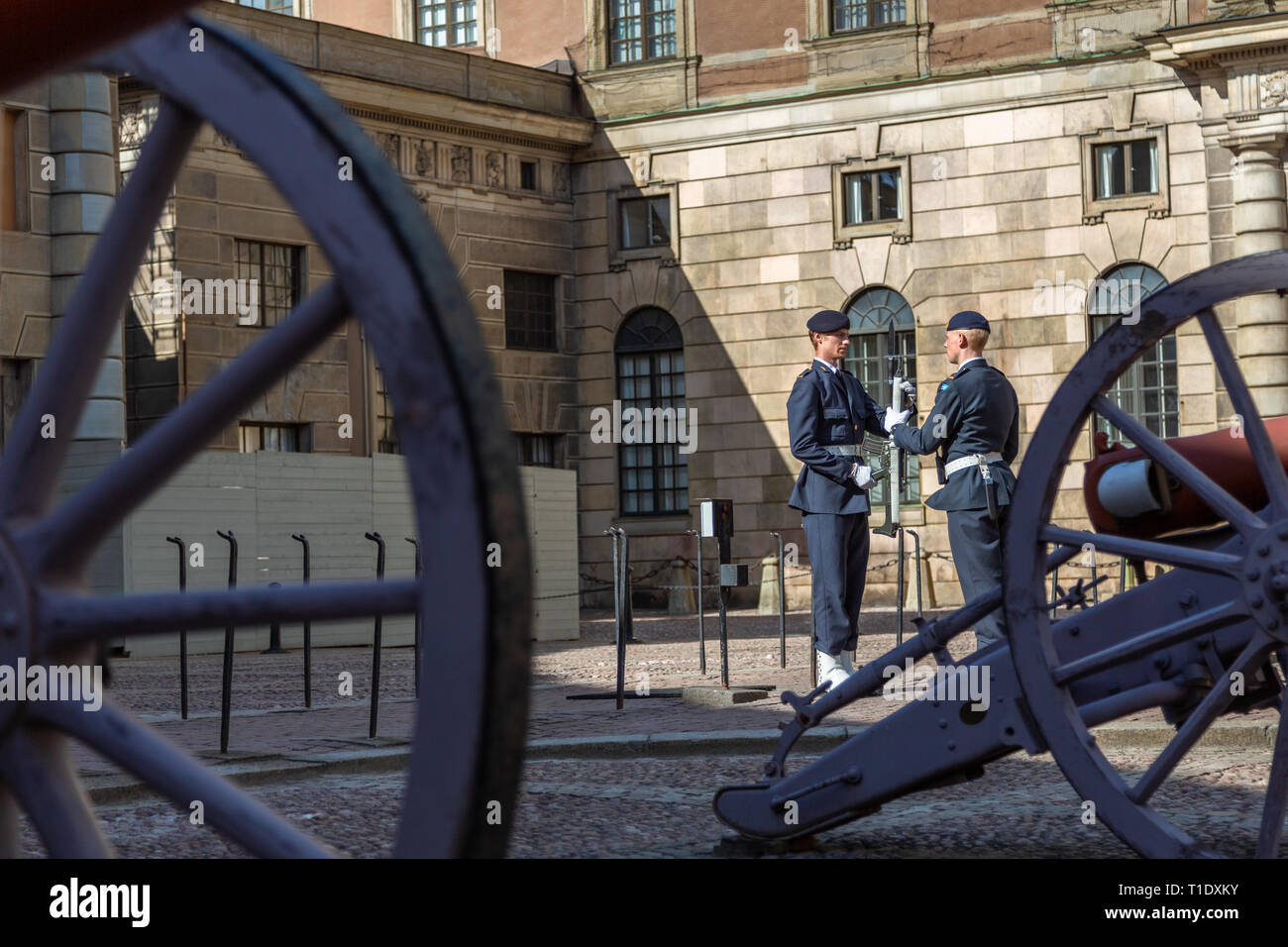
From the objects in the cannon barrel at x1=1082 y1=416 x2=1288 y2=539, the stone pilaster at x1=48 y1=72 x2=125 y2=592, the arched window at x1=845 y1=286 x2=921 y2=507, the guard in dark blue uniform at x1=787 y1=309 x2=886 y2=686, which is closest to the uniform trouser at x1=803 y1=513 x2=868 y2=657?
the guard in dark blue uniform at x1=787 y1=309 x2=886 y2=686

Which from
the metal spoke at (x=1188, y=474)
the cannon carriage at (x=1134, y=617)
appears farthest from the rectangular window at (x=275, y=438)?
the metal spoke at (x=1188, y=474)

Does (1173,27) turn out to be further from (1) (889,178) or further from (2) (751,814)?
(2) (751,814)

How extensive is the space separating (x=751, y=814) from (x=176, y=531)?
595 inches

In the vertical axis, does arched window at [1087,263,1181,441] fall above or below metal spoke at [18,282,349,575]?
above

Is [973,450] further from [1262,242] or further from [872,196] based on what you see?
[872,196]

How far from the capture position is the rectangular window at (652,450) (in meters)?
29.9

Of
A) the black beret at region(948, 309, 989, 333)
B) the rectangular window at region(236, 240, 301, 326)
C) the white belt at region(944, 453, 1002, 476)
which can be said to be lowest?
the white belt at region(944, 453, 1002, 476)

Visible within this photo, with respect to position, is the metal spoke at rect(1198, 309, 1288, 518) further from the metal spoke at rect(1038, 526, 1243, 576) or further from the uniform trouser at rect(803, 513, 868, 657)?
the uniform trouser at rect(803, 513, 868, 657)

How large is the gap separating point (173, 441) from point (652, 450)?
28.2m

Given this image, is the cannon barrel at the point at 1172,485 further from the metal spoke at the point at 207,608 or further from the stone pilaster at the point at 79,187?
the stone pilaster at the point at 79,187

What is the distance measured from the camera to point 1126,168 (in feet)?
86.9

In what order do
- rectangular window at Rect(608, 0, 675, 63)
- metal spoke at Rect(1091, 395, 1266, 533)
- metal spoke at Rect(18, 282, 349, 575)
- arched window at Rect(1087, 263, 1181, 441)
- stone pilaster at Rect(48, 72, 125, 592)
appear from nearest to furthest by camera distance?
metal spoke at Rect(18, 282, 349, 575) < metal spoke at Rect(1091, 395, 1266, 533) < stone pilaster at Rect(48, 72, 125, 592) < arched window at Rect(1087, 263, 1181, 441) < rectangular window at Rect(608, 0, 675, 63)

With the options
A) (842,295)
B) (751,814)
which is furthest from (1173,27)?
(751,814)

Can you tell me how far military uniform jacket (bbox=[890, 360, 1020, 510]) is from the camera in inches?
361
